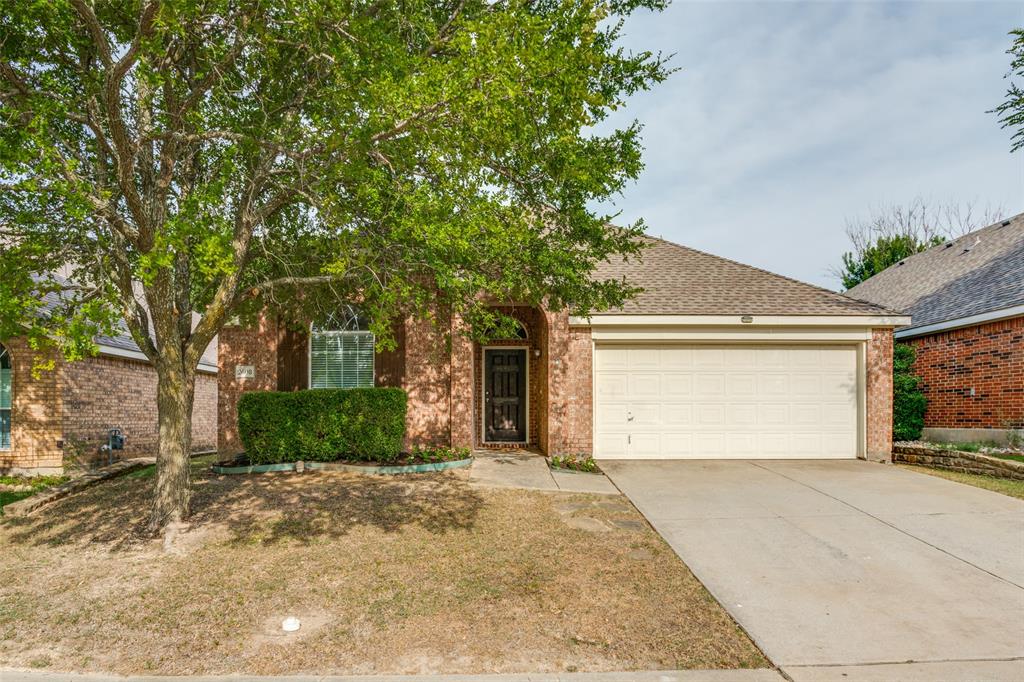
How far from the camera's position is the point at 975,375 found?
11.9 m

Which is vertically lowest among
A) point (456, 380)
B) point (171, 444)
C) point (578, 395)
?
point (171, 444)

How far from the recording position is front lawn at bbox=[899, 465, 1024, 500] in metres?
8.52

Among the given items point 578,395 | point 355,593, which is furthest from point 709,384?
point 355,593

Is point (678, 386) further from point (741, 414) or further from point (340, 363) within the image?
point (340, 363)

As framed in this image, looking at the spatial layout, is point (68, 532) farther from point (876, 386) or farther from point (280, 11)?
point (876, 386)

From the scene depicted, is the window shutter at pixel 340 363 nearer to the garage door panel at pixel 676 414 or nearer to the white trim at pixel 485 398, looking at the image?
the white trim at pixel 485 398

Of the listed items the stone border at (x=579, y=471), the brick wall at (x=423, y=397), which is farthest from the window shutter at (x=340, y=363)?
the stone border at (x=579, y=471)

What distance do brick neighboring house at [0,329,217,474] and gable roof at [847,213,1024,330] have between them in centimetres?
1775

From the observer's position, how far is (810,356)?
11711 mm

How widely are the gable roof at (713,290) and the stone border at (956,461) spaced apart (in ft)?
8.80

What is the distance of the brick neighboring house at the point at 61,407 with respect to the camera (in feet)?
36.4

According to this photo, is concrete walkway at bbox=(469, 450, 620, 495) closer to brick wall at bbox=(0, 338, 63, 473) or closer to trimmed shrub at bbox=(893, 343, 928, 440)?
trimmed shrub at bbox=(893, 343, 928, 440)

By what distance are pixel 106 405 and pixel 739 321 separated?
524 inches

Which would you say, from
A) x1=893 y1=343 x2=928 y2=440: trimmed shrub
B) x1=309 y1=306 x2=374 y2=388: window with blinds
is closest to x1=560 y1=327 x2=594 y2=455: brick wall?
x1=309 y1=306 x2=374 y2=388: window with blinds
